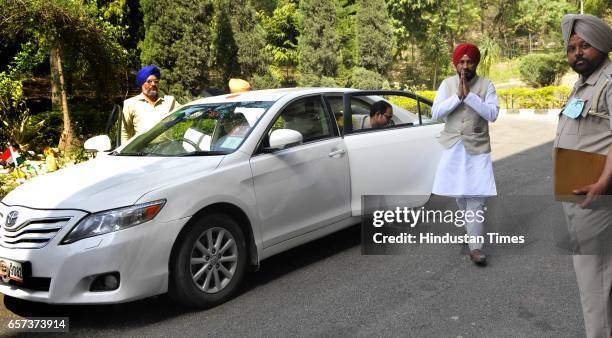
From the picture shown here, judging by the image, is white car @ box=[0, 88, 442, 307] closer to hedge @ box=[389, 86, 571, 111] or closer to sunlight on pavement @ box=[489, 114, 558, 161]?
sunlight on pavement @ box=[489, 114, 558, 161]

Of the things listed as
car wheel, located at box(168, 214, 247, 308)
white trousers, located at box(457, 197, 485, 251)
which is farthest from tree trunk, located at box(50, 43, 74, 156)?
white trousers, located at box(457, 197, 485, 251)

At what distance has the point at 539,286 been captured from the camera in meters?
4.19

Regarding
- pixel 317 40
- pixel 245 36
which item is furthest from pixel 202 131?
pixel 317 40

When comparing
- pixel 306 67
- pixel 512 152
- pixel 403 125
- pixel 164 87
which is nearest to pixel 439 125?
pixel 403 125

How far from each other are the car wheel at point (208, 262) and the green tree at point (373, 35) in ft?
79.2

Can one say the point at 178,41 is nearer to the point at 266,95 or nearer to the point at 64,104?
the point at 64,104

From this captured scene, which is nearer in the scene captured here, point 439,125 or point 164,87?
point 439,125

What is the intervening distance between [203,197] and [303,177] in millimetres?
1024

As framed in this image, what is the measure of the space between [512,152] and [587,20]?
30.8 ft

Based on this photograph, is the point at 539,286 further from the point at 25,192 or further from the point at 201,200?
the point at 25,192

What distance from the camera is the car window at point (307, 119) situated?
15.6ft

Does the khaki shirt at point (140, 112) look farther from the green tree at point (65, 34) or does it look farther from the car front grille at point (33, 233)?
the green tree at point (65, 34)

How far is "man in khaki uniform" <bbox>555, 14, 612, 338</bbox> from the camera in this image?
266 cm

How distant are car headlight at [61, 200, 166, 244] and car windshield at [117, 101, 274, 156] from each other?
0.90 meters
